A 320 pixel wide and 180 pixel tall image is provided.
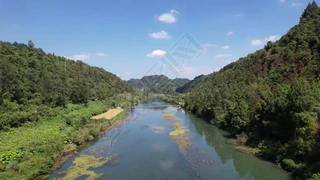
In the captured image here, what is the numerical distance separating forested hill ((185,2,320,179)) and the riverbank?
A: 22631 millimetres

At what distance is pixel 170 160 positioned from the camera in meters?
28.3

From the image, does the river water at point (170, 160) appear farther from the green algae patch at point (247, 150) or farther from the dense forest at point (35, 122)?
the dense forest at point (35, 122)

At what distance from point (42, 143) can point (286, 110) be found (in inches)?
1077

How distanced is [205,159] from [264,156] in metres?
6.44

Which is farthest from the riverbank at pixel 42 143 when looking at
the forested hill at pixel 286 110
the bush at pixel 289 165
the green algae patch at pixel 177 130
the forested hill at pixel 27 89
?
the forested hill at pixel 286 110

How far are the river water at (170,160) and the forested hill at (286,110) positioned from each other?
204 centimetres

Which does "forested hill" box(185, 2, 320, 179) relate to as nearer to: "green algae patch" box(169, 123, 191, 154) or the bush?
the bush

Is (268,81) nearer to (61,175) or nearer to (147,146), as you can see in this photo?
(147,146)

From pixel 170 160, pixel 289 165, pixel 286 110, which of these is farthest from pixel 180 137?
pixel 289 165

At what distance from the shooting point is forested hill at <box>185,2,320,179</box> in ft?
72.9

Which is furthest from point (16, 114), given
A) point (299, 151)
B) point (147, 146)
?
point (299, 151)

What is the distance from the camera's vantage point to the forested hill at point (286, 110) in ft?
72.9

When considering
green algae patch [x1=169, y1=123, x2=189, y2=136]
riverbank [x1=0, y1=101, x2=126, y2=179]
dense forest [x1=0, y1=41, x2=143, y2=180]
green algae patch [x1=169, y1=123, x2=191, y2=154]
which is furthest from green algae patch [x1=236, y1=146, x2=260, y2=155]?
dense forest [x1=0, y1=41, x2=143, y2=180]

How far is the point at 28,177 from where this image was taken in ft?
70.7
